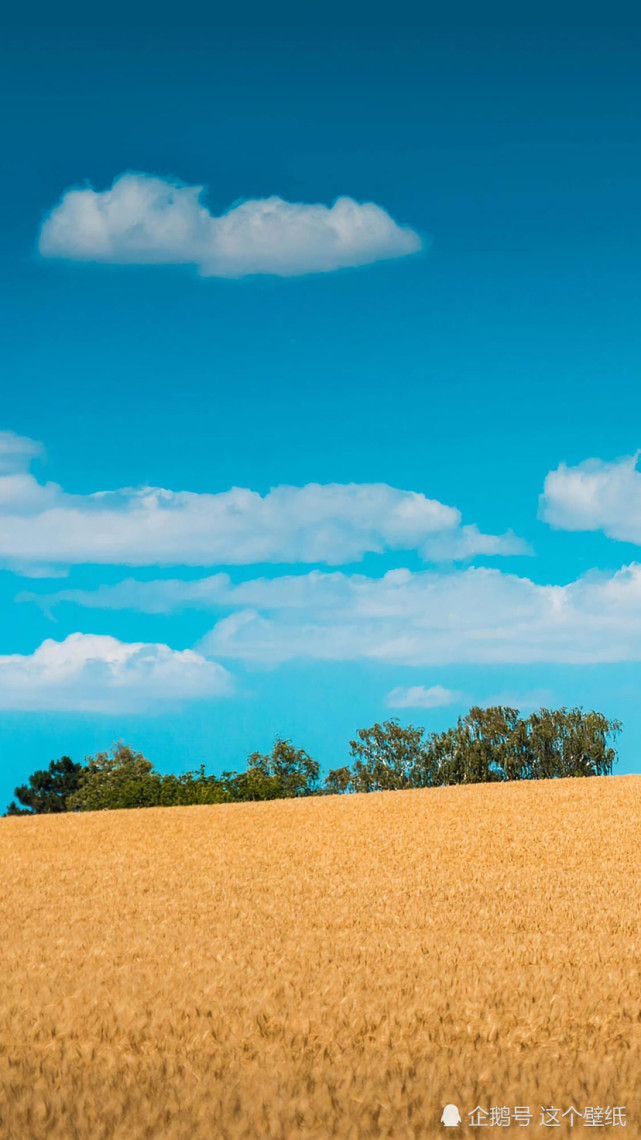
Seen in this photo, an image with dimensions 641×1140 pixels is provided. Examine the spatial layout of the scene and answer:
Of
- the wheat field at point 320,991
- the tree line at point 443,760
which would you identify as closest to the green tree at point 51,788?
the tree line at point 443,760

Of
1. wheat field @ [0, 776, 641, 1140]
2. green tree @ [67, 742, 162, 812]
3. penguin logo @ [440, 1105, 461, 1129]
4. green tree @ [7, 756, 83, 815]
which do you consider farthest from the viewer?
green tree @ [7, 756, 83, 815]

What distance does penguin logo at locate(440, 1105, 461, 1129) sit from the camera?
22.2 ft

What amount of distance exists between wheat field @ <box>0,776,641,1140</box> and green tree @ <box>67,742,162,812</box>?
23545mm

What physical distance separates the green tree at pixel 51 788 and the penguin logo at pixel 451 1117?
6712 cm

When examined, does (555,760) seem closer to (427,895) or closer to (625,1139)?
(427,895)

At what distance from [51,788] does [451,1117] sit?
70.7 m

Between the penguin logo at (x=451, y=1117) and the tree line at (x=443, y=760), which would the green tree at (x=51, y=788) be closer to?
the tree line at (x=443, y=760)

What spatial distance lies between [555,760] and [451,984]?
66726 millimetres

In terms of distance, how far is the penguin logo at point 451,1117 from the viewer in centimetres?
676

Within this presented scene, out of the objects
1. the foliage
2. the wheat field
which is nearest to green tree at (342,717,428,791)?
the foliage

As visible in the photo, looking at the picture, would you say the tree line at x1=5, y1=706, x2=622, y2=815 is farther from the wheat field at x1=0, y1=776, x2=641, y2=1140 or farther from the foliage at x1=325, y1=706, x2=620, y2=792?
the wheat field at x1=0, y1=776, x2=641, y2=1140

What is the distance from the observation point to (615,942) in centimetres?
1247

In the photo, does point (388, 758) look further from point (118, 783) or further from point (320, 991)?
point (320, 991)

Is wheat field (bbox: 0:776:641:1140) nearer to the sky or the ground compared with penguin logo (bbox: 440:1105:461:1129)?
nearer to the sky
